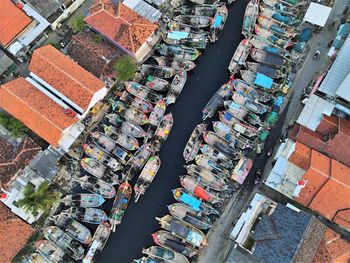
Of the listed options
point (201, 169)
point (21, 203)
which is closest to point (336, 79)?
point (201, 169)

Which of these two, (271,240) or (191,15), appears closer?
(271,240)

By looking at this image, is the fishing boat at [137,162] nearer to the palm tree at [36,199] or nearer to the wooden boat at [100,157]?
the wooden boat at [100,157]

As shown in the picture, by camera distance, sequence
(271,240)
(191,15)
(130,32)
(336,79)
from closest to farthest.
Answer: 1. (271,240)
2. (336,79)
3. (130,32)
4. (191,15)

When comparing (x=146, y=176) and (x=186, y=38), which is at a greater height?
(x=186, y=38)

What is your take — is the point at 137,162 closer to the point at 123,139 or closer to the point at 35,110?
the point at 123,139

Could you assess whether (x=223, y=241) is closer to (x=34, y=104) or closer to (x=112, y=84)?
(x=112, y=84)

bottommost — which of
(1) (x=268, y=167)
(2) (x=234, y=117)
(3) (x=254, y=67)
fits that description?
(1) (x=268, y=167)

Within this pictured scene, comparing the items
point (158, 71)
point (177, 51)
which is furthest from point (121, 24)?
point (177, 51)
